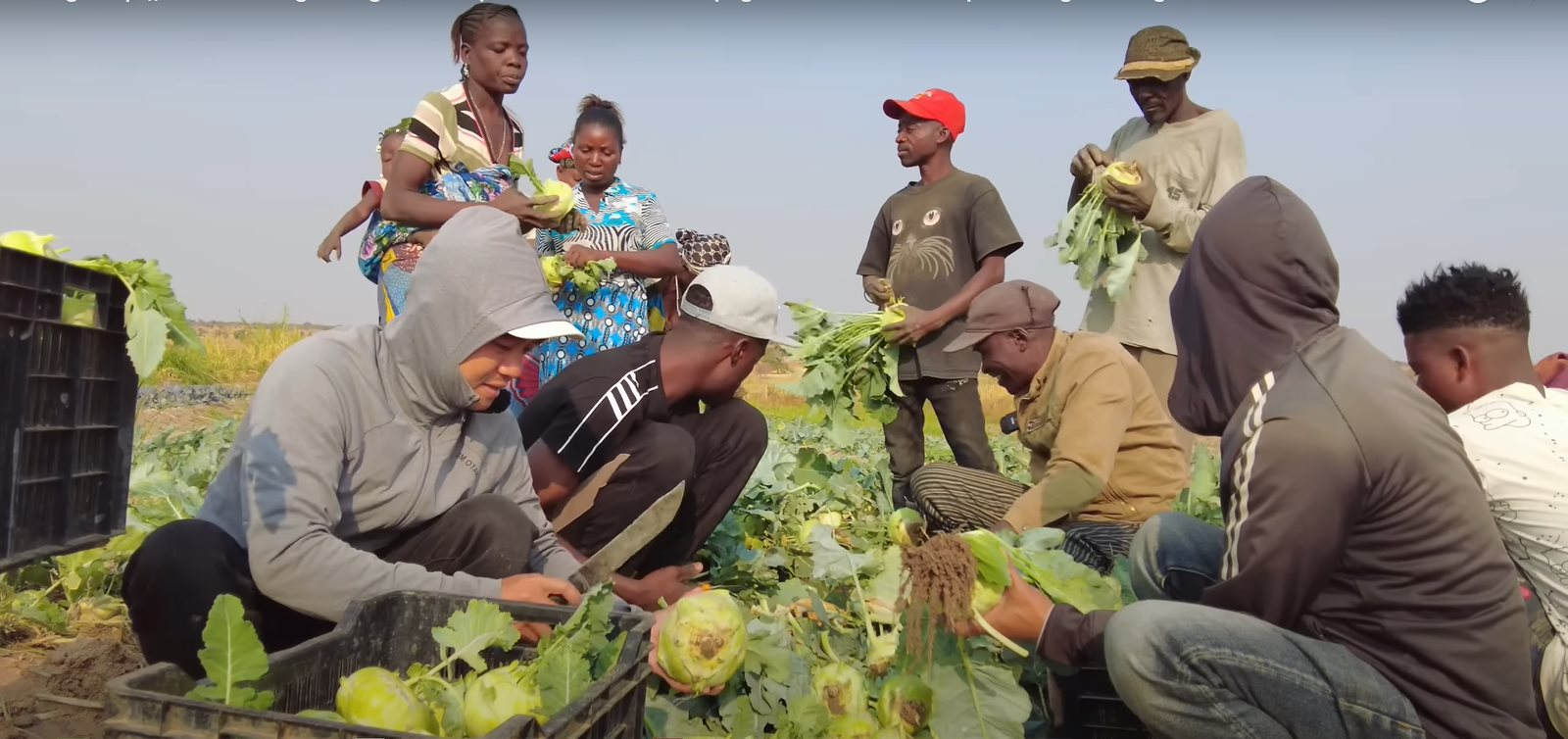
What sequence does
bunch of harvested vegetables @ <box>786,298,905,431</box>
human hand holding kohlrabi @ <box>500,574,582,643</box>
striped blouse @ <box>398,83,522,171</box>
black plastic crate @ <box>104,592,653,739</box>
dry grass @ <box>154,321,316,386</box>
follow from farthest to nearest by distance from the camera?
dry grass @ <box>154,321,316,386</box> < bunch of harvested vegetables @ <box>786,298,905,431</box> < striped blouse @ <box>398,83,522,171</box> < human hand holding kohlrabi @ <box>500,574,582,643</box> < black plastic crate @ <box>104,592,653,739</box>

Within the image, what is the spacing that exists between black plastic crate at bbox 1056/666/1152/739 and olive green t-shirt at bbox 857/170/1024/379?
2806 millimetres

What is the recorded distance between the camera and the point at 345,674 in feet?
7.81

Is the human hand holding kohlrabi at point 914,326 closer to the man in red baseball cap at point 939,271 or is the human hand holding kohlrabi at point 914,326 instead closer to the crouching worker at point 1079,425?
the man in red baseball cap at point 939,271

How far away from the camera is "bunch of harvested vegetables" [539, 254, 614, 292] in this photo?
539 centimetres

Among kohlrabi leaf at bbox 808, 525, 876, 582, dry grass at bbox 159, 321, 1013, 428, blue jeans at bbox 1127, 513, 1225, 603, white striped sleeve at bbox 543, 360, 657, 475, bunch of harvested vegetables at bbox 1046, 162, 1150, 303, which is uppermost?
bunch of harvested vegetables at bbox 1046, 162, 1150, 303

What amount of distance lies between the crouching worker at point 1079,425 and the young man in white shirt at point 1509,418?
1.40 m

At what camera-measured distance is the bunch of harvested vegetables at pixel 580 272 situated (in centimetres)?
539

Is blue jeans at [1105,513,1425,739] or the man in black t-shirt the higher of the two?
the man in black t-shirt

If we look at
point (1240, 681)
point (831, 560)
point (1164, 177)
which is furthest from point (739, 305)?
point (1164, 177)

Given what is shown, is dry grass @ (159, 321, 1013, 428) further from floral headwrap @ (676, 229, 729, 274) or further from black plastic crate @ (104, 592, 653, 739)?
black plastic crate @ (104, 592, 653, 739)

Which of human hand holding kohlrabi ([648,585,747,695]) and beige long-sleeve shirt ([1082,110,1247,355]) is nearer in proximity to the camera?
human hand holding kohlrabi ([648,585,747,695])

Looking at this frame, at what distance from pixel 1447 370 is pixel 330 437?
A: 290 centimetres

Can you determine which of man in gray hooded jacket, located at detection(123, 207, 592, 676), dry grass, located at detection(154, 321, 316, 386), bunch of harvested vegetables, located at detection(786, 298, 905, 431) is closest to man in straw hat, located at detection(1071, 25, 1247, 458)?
bunch of harvested vegetables, located at detection(786, 298, 905, 431)

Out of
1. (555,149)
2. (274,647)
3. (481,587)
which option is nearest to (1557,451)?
(481,587)
